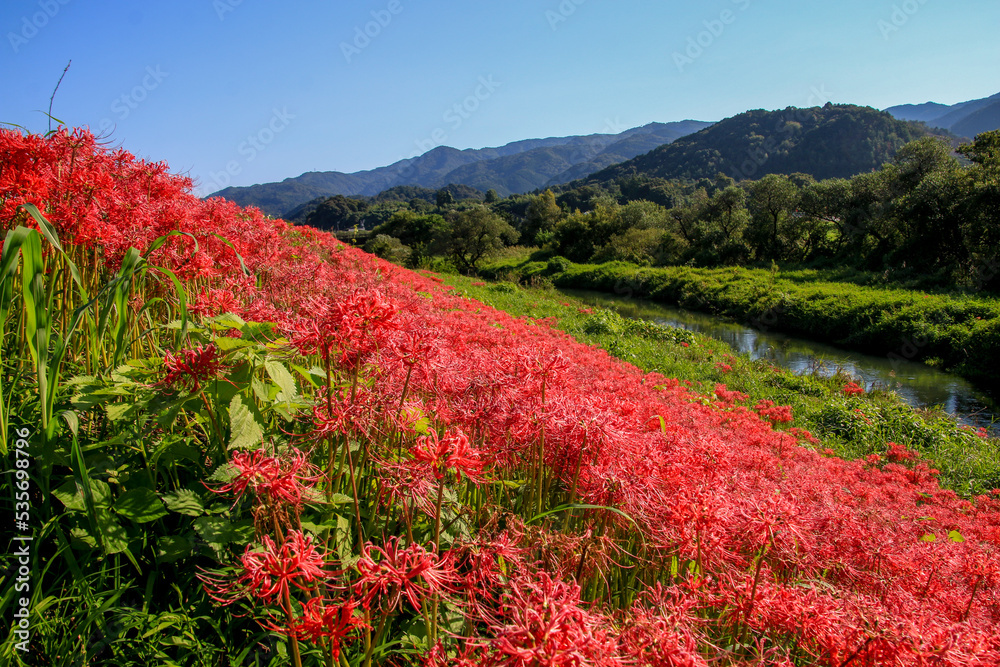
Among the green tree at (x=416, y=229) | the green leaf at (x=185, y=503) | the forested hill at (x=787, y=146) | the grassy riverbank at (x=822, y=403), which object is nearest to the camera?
the green leaf at (x=185, y=503)

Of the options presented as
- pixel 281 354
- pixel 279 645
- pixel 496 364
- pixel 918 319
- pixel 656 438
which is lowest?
pixel 918 319

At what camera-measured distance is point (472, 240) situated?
57406mm

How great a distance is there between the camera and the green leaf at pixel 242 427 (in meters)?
1.53

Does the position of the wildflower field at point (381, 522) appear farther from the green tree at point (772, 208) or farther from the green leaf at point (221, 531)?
the green tree at point (772, 208)

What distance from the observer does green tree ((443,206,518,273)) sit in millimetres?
57281

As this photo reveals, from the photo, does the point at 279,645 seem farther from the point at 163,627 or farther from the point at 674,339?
the point at 674,339

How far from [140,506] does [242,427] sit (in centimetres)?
59

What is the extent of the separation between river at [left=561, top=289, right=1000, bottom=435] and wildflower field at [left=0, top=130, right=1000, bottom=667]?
15.4 metres

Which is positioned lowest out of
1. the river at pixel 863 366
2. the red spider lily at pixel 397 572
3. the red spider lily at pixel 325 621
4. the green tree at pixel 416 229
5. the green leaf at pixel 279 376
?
the river at pixel 863 366

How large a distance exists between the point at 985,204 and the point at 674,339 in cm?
1794

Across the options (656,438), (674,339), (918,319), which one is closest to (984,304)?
(918,319)

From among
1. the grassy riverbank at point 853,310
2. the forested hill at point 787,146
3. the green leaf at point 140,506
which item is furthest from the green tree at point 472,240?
the forested hill at point 787,146

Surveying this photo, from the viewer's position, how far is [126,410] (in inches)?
72.8

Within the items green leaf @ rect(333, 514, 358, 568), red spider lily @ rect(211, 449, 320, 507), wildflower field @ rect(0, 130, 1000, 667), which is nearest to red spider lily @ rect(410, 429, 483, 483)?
wildflower field @ rect(0, 130, 1000, 667)
